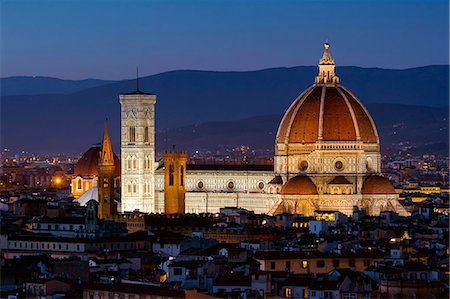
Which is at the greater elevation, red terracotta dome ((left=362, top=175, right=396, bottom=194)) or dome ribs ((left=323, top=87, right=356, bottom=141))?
dome ribs ((left=323, top=87, right=356, bottom=141))

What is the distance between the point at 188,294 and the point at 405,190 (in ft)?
295

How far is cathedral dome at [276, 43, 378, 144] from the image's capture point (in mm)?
113500

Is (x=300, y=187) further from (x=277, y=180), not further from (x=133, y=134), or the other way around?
(x=133, y=134)

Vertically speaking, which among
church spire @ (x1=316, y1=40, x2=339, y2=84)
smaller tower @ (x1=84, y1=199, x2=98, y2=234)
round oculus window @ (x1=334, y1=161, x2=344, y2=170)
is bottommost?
smaller tower @ (x1=84, y1=199, x2=98, y2=234)

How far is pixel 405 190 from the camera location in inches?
5669

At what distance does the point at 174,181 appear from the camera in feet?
377

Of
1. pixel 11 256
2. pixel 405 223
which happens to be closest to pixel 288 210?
pixel 405 223

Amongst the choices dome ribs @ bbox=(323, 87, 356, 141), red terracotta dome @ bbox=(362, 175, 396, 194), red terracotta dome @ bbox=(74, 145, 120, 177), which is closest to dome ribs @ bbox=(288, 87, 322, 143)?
dome ribs @ bbox=(323, 87, 356, 141)

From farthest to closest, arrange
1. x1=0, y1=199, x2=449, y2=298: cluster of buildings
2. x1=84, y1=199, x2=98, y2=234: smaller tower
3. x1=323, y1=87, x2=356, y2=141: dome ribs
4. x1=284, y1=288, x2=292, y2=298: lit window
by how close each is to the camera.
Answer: x1=323, y1=87, x2=356, y2=141: dome ribs → x1=84, y1=199, x2=98, y2=234: smaller tower → x1=284, y1=288, x2=292, y2=298: lit window → x1=0, y1=199, x2=449, y2=298: cluster of buildings

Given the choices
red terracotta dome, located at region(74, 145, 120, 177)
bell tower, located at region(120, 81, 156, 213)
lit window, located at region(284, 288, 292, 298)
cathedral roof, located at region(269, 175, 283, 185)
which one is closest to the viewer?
lit window, located at region(284, 288, 292, 298)

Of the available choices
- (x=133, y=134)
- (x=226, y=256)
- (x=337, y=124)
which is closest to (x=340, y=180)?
(x=337, y=124)

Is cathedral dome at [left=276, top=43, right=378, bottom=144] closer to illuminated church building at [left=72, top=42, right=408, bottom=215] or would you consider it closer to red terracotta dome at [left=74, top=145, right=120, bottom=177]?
illuminated church building at [left=72, top=42, right=408, bottom=215]

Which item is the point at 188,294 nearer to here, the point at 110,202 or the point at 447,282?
the point at 447,282

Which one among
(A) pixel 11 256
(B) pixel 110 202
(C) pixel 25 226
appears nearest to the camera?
(A) pixel 11 256
